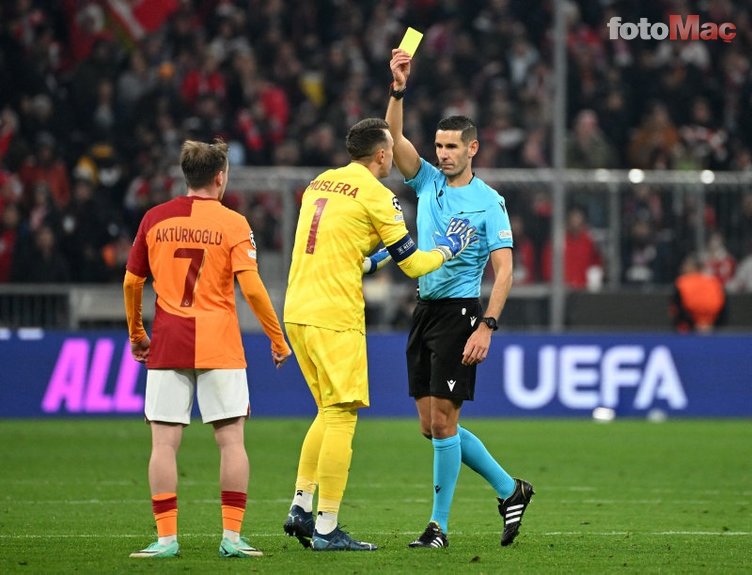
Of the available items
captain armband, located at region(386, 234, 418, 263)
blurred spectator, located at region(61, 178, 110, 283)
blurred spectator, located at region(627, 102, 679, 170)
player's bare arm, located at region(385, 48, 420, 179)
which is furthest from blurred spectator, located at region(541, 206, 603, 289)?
captain armband, located at region(386, 234, 418, 263)

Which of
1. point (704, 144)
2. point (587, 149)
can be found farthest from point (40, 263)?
point (704, 144)

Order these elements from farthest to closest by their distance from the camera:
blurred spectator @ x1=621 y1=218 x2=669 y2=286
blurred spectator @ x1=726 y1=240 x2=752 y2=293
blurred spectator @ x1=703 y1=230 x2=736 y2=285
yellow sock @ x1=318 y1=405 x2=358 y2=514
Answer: blurred spectator @ x1=726 y1=240 x2=752 y2=293 < blurred spectator @ x1=703 y1=230 x2=736 y2=285 < blurred spectator @ x1=621 y1=218 x2=669 y2=286 < yellow sock @ x1=318 y1=405 x2=358 y2=514

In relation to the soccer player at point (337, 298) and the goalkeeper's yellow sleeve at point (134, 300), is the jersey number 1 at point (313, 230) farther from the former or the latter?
the goalkeeper's yellow sleeve at point (134, 300)

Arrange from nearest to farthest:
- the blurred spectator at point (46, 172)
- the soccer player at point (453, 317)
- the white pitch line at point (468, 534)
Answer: the soccer player at point (453, 317) < the white pitch line at point (468, 534) < the blurred spectator at point (46, 172)

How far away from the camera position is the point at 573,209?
64.2ft

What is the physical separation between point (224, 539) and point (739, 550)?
9.43 feet

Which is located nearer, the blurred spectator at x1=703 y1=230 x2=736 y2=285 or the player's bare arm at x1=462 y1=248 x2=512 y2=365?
the player's bare arm at x1=462 y1=248 x2=512 y2=365

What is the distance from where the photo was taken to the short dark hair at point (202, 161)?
7676mm

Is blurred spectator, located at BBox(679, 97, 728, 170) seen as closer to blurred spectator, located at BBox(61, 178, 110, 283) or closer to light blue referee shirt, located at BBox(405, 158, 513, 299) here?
blurred spectator, located at BBox(61, 178, 110, 283)

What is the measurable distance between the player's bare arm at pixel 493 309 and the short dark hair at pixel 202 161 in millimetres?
1684

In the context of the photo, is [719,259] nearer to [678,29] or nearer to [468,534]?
[678,29]

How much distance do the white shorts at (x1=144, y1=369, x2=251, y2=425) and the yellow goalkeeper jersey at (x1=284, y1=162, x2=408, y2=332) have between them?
1.95ft

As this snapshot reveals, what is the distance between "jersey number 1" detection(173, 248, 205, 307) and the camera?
7.66m

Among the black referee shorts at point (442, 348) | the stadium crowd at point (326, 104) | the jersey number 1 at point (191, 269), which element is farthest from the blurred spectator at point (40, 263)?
the jersey number 1 at point (191, 269)
